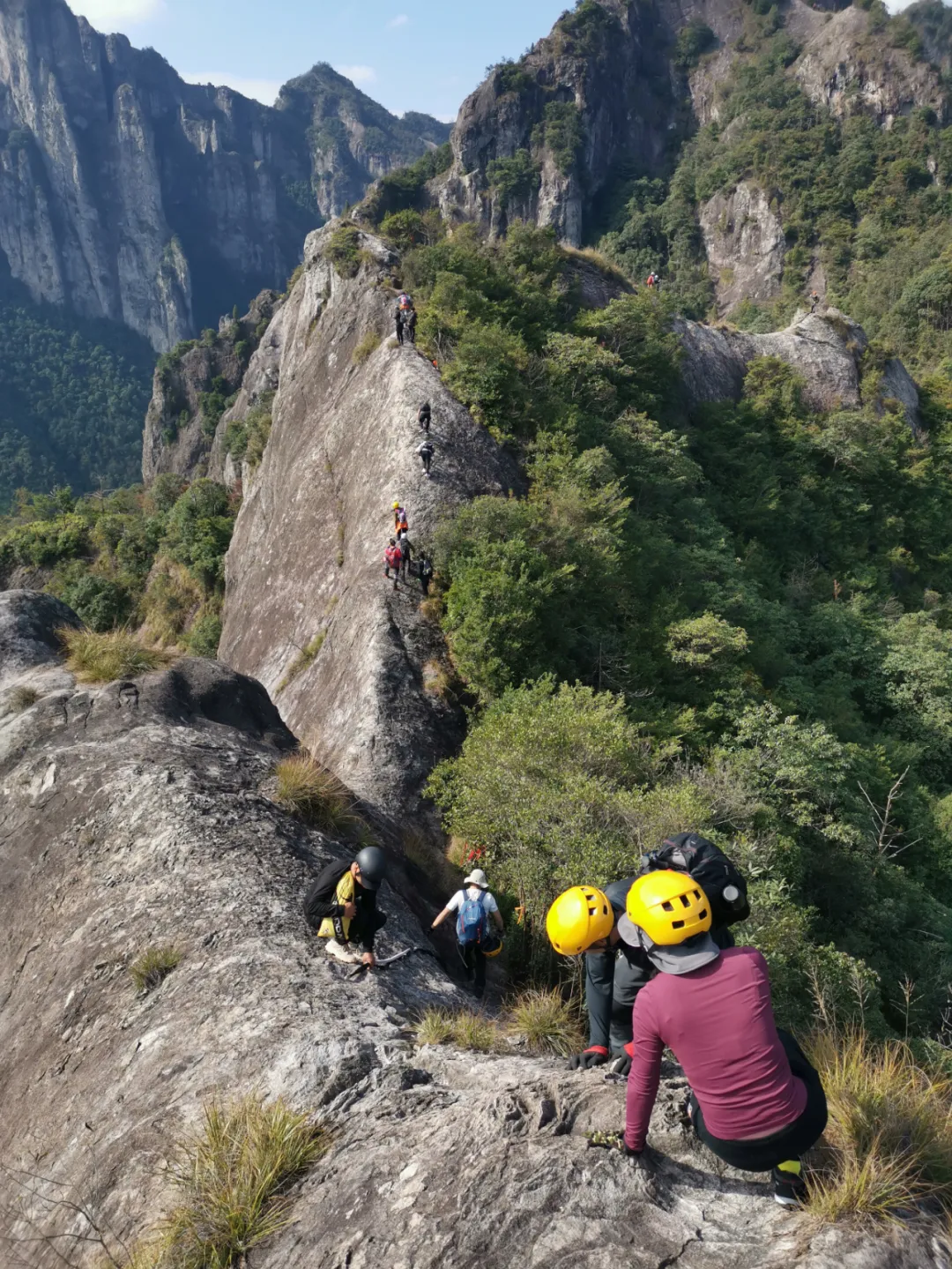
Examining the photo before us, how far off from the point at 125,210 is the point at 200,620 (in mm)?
196828

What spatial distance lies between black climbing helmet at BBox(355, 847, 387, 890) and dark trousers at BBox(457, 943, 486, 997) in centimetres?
204

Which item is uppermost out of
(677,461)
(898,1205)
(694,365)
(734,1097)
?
(694,365)

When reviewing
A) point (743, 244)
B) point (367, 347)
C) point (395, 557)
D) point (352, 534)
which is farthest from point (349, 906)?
point (743, 244)

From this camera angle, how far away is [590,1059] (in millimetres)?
4465

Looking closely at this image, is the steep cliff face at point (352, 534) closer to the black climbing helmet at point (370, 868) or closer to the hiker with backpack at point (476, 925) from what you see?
the hiker with backpack at point (476, 925)

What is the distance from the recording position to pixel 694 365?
35.1m

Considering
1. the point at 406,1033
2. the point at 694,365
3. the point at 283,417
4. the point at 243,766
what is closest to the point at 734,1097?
the point at 406,1033

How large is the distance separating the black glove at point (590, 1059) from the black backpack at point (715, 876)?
1.36 metres

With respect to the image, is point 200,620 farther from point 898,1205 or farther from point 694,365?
point 898,1205

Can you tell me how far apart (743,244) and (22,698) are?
97135 mm

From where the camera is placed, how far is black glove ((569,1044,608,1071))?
445 centimetres

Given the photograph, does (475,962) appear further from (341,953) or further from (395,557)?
(395,557)

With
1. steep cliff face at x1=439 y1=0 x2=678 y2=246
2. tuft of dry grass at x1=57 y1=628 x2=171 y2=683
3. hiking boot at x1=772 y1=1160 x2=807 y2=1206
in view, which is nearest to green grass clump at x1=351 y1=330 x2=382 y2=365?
tuft of dry grass at x1=57 y1=628 x2=171 y2=683

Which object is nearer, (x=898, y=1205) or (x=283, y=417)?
(x=898, y=1205)
